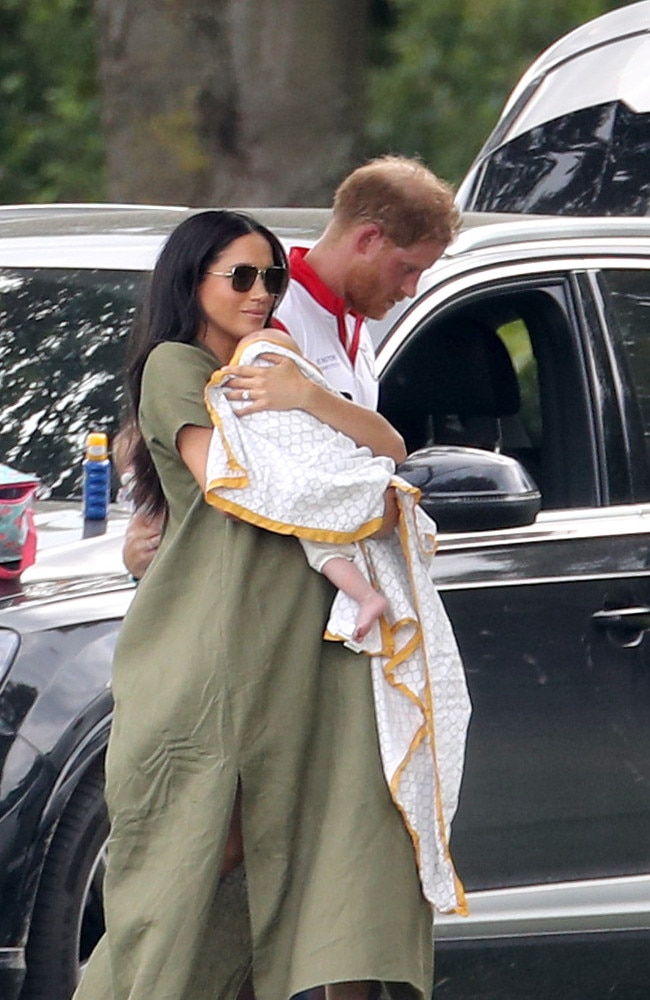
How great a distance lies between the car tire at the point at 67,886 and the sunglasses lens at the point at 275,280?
101 cm

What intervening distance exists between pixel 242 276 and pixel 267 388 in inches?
8.3

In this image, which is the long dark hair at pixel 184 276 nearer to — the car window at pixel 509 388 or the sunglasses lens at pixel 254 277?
the sunglasses lens at pixel 254 277

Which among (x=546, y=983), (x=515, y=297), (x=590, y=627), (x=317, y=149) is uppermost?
(x=317, y=149)

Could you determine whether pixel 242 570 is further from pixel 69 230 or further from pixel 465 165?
pixel 465 165

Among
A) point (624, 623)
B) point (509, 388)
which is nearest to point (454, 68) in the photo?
point (509, 388)

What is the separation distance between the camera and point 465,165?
1352 cm

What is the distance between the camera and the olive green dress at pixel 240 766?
327 centimetres

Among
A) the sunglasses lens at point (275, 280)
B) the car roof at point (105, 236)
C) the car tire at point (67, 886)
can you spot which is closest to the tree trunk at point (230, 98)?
the car roof at point (105, 236)

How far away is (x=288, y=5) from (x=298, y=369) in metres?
5.80

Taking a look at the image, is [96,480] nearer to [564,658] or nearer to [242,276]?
[242,276]

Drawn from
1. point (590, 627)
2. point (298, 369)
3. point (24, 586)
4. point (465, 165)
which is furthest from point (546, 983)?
point (465, 165)

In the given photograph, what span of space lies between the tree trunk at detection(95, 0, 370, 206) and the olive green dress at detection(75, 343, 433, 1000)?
5.30 meters

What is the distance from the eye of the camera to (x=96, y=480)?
4.07 m

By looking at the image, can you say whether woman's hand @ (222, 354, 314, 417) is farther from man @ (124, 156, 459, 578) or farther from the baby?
man @ (124, 156, 459, 578)
